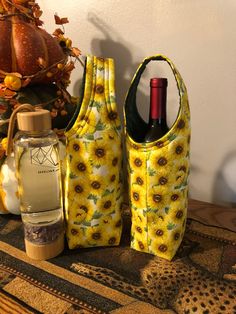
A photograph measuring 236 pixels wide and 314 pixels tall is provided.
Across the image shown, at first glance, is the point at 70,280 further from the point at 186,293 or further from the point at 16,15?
the point at 16,15

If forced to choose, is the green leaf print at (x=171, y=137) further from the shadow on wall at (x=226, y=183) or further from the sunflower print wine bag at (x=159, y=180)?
the shadow on wall at (x=226, y=183)

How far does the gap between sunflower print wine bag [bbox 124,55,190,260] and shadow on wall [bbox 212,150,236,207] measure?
207 millimetres

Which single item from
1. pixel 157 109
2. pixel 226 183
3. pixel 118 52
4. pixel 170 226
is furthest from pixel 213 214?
pixel 118 52

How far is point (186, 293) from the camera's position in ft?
1.41

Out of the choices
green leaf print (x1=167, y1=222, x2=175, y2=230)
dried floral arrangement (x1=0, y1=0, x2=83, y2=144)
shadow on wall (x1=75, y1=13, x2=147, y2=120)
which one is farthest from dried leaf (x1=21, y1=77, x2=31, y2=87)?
green leaf print (x1=167, y1=222, x2=175, y2=230)

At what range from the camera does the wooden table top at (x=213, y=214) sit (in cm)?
61

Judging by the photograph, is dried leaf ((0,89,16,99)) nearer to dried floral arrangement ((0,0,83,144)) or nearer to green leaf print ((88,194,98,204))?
dried floral arrangement ((0,0,83,144))

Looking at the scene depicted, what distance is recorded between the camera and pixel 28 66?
0.57 metres

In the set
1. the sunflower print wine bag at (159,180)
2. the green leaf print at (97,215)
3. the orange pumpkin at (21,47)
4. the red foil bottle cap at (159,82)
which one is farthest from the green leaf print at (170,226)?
the orange pumpkin at (21,47)

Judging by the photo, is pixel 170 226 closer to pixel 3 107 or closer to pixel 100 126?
pixel 100 126

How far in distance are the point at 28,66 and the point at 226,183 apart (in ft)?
1.58

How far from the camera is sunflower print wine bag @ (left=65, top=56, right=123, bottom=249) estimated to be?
484mm

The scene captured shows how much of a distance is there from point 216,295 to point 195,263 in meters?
0.08

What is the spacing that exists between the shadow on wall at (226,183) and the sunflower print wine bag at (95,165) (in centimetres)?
25
